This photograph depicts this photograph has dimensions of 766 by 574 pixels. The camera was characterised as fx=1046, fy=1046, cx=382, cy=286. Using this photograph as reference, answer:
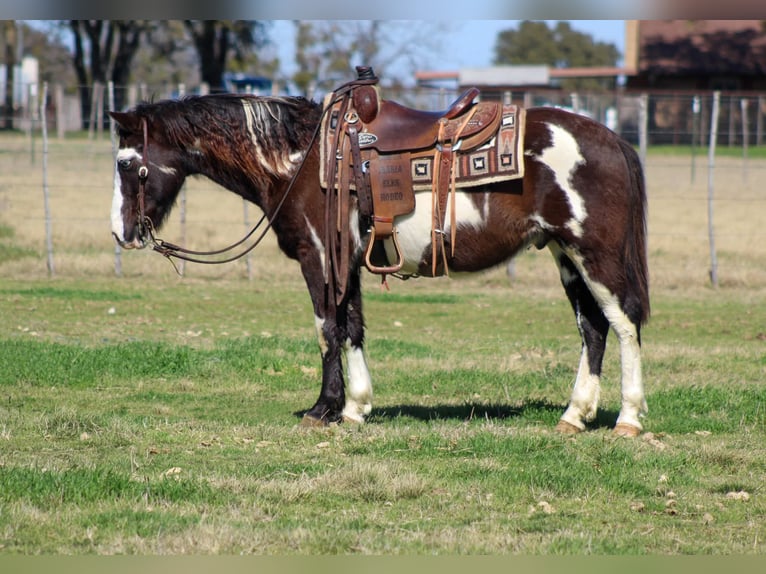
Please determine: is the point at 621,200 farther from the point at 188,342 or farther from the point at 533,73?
the point at 533,73

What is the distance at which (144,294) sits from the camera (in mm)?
14445

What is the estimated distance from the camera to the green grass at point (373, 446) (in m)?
5.18

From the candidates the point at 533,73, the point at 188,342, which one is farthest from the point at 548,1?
the point at 533,73

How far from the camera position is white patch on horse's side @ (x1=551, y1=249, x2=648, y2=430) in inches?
284

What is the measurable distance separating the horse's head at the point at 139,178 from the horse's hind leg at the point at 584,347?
2837 mm

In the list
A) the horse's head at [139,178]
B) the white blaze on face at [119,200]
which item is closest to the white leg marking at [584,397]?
the horse's head at [139,178]

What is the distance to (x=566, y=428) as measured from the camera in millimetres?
7465

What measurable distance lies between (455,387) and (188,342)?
129 inches

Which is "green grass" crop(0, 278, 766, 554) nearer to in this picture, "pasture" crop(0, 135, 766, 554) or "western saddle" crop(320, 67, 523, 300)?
"pasture" crop(0, 135, 766, 554)

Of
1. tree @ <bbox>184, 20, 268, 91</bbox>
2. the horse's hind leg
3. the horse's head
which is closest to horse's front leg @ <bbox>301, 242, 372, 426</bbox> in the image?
A: the horse's head

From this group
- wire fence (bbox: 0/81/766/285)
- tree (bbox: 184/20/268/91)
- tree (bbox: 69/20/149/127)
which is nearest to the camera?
wire fence (bbox: 0/81/766/285)

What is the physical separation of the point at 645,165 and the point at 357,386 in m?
9.38

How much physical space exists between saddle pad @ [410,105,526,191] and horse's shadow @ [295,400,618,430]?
1856 millimetres

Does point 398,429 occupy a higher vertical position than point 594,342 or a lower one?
lower
